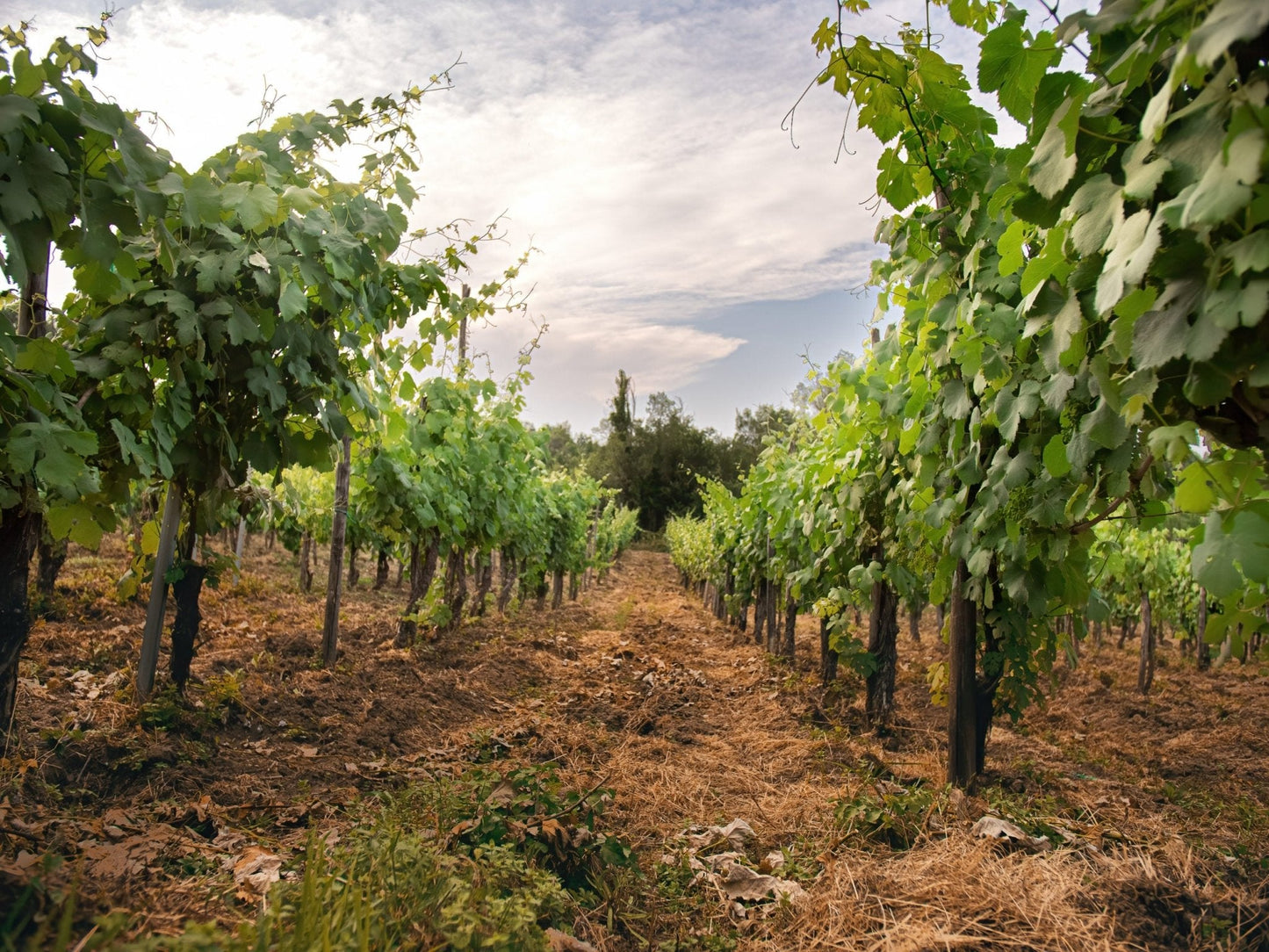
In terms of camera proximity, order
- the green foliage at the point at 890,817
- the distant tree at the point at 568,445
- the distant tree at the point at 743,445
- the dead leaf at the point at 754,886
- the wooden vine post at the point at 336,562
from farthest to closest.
Result: the distant tree at the point at 568,445, the distant tree at the point at 743,445, the wooden vine post at the point at 336,562, the green foliage at the point at 890,817, the dead leaf at the point at 754,886

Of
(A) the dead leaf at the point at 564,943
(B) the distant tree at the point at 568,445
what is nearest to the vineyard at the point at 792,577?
(A) the dead leaf at the point at 564,943

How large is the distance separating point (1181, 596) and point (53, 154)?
15.7m

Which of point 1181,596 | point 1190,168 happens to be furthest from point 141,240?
point 1181,596

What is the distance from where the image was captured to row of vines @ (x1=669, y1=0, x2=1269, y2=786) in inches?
46.8

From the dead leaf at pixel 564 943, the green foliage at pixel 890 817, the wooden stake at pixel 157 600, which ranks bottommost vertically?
the green foliage at pixel 890 817

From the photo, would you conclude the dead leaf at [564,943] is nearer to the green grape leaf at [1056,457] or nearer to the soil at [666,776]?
the soil at [666,776]

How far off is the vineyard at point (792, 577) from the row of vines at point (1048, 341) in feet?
0.04

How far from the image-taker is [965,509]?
11.3ft

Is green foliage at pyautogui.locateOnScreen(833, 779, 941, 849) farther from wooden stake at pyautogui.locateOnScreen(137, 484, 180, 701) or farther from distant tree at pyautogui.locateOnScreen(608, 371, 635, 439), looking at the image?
distant tree at pyautogui.locateOnScreen(608, 371, 635, 439)

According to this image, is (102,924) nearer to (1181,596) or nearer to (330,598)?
(330,598)

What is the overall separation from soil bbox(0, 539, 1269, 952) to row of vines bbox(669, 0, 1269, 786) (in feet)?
2.57

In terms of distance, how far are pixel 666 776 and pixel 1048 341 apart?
327 cm

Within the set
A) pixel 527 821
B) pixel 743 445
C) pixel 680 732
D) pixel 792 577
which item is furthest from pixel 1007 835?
pixel 743 445

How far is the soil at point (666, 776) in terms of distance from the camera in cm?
226
